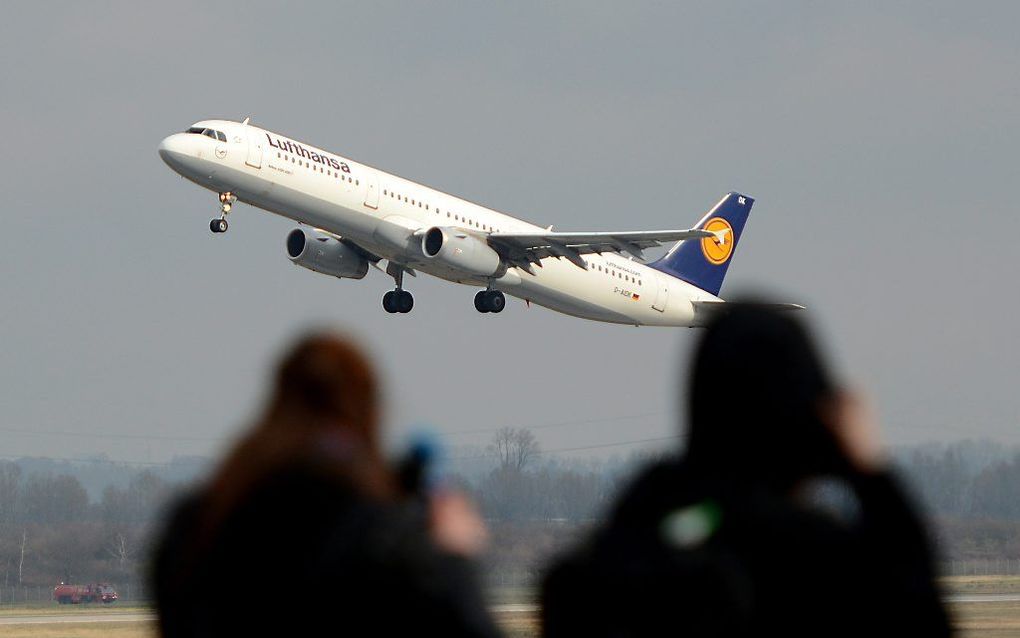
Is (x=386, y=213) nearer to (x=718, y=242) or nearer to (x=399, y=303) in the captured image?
(x=399, y=303)

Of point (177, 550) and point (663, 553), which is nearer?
point (663, 553)

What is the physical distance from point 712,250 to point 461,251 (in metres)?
15.8

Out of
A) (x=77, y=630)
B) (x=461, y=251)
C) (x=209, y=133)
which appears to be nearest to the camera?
(x=77, y=630)

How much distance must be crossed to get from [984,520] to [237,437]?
152 ft

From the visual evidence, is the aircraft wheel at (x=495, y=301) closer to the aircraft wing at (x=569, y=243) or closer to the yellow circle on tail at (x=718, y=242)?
the aircraft wing at (x=569, y=243)

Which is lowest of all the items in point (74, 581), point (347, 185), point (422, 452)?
point (74, 581)

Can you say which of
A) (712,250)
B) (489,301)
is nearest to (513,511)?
(489,301)

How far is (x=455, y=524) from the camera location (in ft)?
11.6

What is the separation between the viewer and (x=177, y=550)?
4.10 metres

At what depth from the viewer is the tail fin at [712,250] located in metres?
56.0

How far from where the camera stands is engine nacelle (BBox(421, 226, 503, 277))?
44.7m

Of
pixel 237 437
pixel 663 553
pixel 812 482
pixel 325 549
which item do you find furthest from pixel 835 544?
pixel 237 437

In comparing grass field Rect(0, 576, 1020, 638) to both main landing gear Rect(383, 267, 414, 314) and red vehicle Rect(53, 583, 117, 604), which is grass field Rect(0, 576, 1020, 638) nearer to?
red vehicle Rect(53, 583, 117, 604)

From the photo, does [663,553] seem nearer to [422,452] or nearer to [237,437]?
[422,452]
